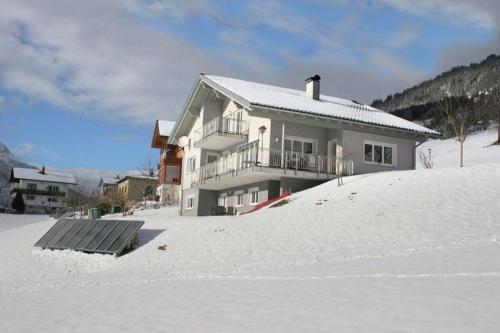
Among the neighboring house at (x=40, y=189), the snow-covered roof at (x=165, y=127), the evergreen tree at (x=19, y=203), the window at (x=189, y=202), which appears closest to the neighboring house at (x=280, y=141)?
the window at (x=189, y=202)

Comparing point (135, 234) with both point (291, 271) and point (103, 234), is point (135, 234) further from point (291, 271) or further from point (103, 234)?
point (291, 271)

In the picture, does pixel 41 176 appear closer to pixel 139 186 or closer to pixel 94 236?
pixel 139 186

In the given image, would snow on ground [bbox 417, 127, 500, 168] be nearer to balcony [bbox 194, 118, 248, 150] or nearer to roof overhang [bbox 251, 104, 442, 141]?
roof overhang [bbox 251, 104, 442, 141]

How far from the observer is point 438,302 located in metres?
7.98

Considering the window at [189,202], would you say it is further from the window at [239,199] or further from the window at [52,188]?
the window at [52,188]

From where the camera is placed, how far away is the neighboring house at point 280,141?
27.0 m

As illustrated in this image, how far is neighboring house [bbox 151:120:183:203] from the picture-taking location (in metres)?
47.9

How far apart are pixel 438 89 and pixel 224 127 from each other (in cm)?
11081

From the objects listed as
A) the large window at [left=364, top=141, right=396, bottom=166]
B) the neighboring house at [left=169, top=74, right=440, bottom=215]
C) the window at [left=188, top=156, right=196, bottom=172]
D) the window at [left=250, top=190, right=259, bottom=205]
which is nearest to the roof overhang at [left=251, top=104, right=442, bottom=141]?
the neighboring house at [left=169, top=74, right=440, bottom=215]

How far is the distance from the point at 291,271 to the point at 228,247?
205 inches

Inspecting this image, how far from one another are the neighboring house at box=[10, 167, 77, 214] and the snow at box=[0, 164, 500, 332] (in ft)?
210

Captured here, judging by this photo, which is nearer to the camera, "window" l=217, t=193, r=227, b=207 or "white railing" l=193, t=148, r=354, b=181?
"white railing" l=193, t=148, r=354, b=181

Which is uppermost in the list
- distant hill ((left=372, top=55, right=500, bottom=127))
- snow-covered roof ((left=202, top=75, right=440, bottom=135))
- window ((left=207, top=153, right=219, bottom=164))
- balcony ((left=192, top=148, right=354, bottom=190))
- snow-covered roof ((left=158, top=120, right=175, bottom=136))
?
distant hill ((left=372, top=55, right=500, bottom=127))

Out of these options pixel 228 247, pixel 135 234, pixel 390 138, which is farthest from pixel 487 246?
pixel 390 138
